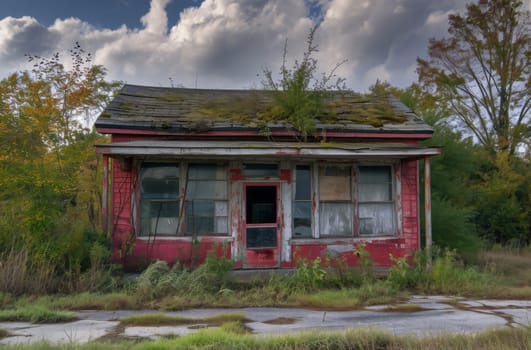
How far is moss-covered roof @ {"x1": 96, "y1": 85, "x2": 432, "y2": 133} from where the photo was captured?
9266mm

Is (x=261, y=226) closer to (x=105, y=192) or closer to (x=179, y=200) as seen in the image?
(x=179, y=200)

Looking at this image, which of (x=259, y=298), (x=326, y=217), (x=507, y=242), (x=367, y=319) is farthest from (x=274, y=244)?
(x=507, y=242)

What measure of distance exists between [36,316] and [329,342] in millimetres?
4125

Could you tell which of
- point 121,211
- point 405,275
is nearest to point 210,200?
point 121,211

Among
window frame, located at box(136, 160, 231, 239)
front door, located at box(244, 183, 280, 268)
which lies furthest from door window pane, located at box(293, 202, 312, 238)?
window frame, located at box(136, 160, 231, 239)

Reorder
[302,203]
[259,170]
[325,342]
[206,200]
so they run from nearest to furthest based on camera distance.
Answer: [325,342] → [206,200] → [259,170] → [302,203]

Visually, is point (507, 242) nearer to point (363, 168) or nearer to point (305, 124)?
point (363, 168)

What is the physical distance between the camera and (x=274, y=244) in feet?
30.4

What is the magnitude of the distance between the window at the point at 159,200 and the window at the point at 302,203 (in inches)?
105

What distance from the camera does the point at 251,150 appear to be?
8109 mm

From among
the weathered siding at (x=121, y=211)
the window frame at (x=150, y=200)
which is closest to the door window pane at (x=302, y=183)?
the window frame at (x=150, y=200)

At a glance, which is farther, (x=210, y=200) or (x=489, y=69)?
(x=489, y=69)

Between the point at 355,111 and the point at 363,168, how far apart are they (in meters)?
1.72

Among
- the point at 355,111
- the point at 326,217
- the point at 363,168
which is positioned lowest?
the point at 326,217
